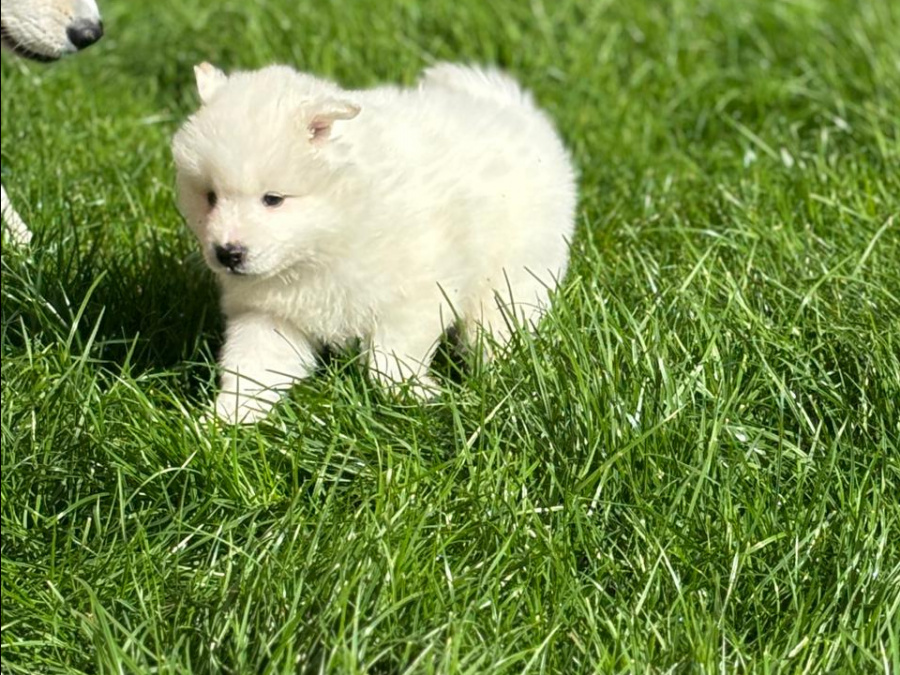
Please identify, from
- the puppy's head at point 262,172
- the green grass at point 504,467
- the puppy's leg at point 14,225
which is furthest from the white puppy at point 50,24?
the puppy's head at point 262,172

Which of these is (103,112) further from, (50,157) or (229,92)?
(229,92)

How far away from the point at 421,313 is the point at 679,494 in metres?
0.97

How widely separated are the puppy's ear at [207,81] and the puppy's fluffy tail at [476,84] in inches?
35.8

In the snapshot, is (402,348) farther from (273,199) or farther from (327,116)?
(327,116)

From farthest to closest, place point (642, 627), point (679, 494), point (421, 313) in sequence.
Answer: point (421, 313) < point (679, 494) < point (642, 627)

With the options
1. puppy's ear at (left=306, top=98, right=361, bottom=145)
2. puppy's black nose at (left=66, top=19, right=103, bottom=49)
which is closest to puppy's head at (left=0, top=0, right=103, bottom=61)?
puppy's black nose at (left=66, top=19, right=103, bottom=49)

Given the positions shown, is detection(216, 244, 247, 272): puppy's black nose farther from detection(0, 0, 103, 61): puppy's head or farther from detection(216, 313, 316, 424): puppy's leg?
detection(0, 0, 103, 61): puppy's head

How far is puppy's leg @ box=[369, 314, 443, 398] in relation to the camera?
4406 millimetres

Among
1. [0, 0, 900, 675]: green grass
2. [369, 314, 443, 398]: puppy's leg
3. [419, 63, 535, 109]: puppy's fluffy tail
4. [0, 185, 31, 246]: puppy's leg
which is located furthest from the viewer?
[419, 63, 535, 109]: puppy's fluffy tail

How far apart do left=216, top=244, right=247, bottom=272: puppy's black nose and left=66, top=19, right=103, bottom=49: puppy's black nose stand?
171cm

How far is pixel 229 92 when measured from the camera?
167 inches

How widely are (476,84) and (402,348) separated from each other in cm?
112

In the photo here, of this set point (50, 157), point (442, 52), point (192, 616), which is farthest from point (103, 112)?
point (192, 616)

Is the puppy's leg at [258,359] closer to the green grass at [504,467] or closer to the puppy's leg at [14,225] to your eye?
the green grass at [504,467]
